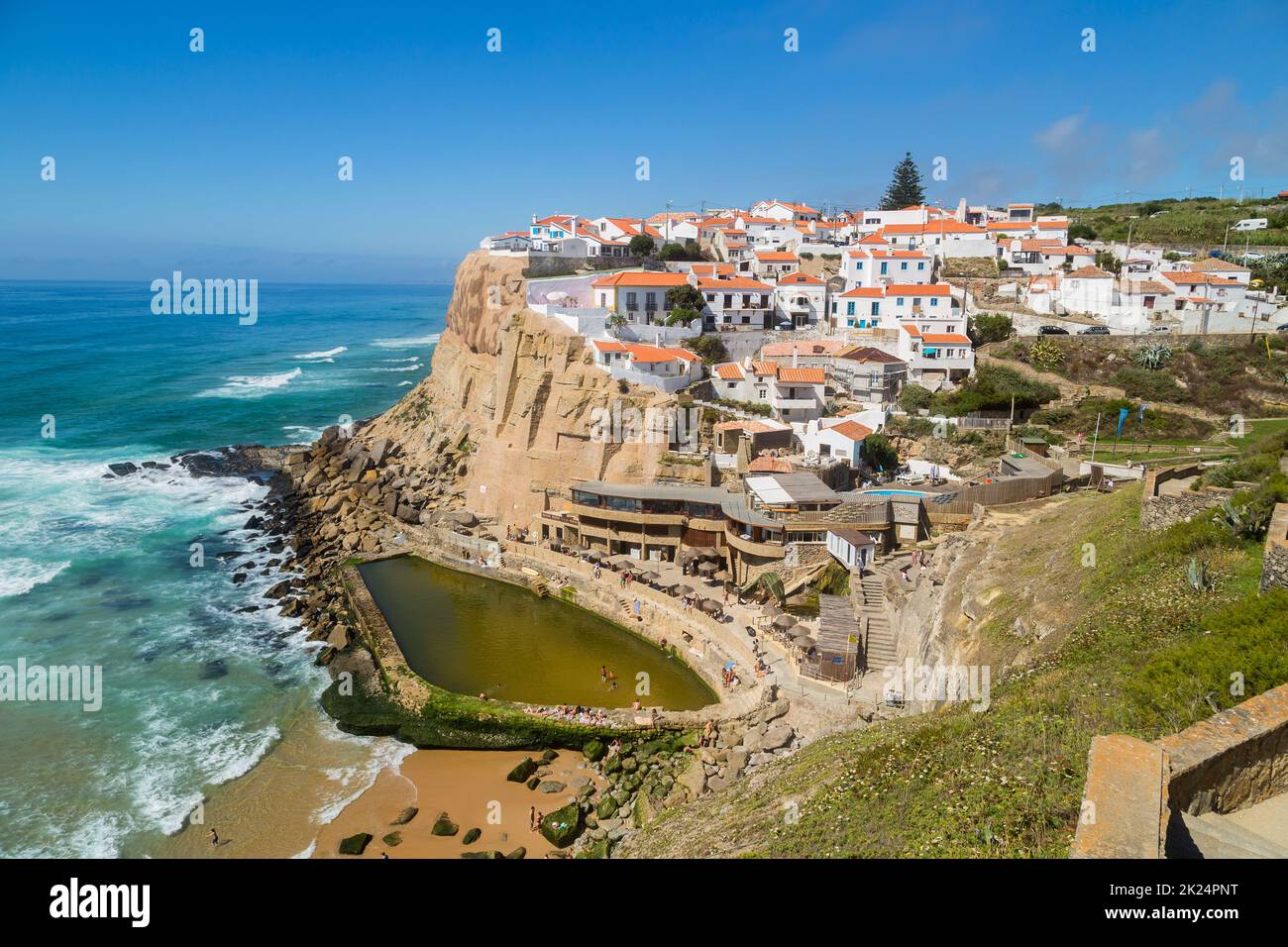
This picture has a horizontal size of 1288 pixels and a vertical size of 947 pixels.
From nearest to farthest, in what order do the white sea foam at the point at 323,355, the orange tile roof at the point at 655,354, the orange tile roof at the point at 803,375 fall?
the orange tile roof at the point at 803,375 → the orange tile roof at the point at 655,354 → the white sea foam at the point at 323,355

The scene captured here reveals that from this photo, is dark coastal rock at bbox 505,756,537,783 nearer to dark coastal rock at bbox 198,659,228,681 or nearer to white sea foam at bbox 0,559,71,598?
dark coastal rock at bbox 198,659,228,681

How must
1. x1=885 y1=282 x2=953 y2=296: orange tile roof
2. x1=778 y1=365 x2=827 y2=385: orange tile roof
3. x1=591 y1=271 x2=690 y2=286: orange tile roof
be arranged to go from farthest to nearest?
x1=591 y1=271 x2=690 y2=286: orange tile roof, x1=885 y1=282 x2=953 y2=296: orange tile roof, x1=778 y1=365 x2=827 y2=385: orange tile roof

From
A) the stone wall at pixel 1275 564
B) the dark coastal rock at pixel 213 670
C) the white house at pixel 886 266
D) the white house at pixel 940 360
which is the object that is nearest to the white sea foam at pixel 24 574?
the dark coastal rock at pixel 213 670

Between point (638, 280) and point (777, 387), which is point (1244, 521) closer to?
point (777, 387)

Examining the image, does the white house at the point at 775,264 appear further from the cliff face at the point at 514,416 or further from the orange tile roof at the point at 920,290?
the cliff face at the point at 514,416

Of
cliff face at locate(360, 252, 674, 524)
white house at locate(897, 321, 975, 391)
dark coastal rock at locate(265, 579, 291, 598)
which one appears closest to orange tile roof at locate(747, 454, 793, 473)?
cliff face at locate(360, 252, 674, 524)
